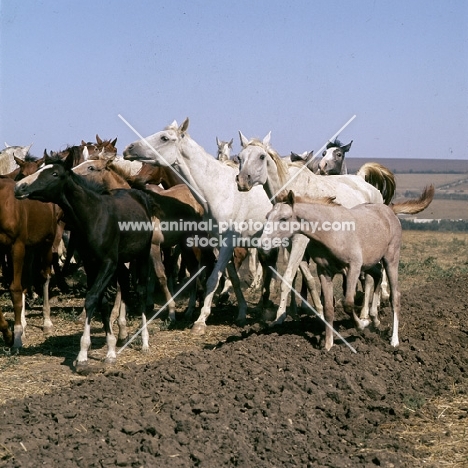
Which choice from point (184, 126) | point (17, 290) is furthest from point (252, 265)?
point (17, 290)

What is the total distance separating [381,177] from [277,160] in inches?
184

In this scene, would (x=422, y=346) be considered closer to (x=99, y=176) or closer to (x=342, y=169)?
(x=99, y=176)

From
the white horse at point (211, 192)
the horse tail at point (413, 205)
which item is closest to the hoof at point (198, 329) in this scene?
the white horse at point (211, 192)

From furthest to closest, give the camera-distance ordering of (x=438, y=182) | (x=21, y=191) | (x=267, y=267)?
(x=438, y=182)
(x=267, y=267)
(x=21, y=191)

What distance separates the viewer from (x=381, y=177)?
14.2 metres

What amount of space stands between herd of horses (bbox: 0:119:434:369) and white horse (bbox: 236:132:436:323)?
16 millimetres

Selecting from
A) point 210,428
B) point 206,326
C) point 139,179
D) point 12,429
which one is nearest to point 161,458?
point 210,428

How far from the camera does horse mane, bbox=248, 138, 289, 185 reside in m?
10.0

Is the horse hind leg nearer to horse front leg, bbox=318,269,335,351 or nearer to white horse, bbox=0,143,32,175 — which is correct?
horse front leg, bbox=318,269,335,351

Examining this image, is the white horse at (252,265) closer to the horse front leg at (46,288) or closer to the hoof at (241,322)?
the hoof at (241,322)

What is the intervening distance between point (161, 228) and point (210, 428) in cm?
600

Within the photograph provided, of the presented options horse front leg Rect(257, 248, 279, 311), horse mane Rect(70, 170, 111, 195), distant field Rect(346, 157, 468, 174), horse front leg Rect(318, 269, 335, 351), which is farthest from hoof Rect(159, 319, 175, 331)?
distant field Rect(346, 157, 468, 174)

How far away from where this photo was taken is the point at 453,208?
68250 mm

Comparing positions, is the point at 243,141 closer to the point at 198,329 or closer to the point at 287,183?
the point at 287,183
